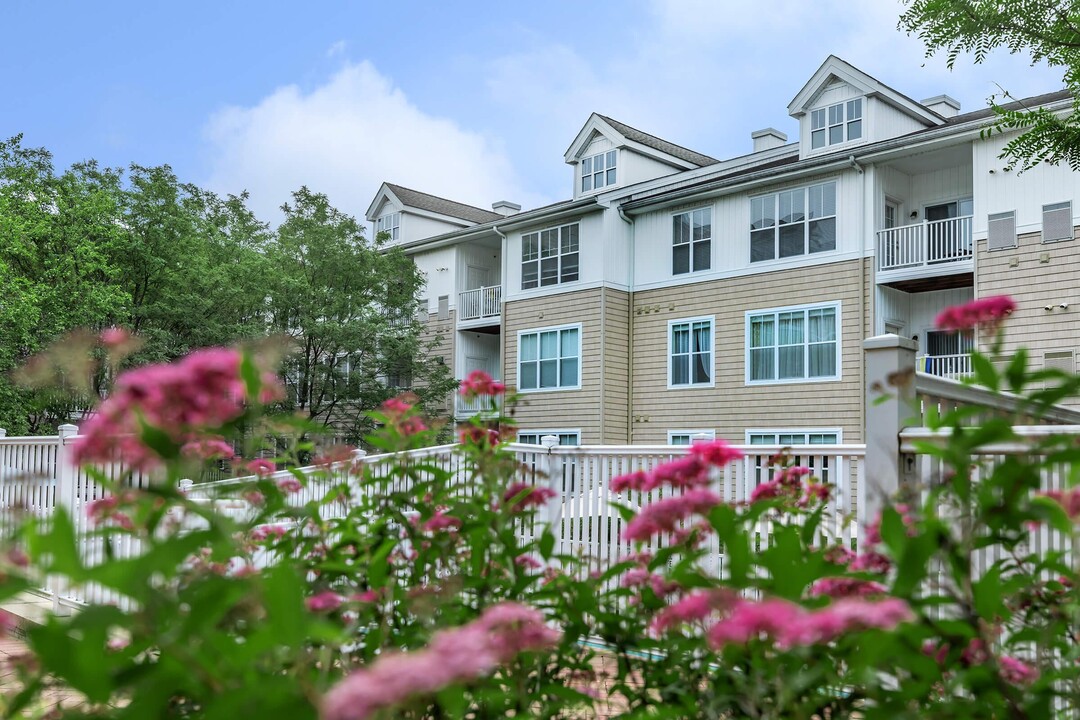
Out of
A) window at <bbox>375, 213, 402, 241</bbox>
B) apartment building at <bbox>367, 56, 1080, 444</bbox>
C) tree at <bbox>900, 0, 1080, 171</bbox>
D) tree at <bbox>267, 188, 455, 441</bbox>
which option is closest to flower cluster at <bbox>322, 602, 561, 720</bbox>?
tree at <bbox>900, 0, 1080, 171</bbox>

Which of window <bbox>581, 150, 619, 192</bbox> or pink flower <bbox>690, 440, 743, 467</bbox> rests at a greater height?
window <bbox>581, 150, 619, 192</bbox>

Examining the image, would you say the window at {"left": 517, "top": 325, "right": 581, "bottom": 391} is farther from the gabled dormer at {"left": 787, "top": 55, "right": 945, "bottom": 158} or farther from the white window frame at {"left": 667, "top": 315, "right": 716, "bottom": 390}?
the gabled dormer at {"left": 787, "top": 55, "right": 945, "bottom": 158}

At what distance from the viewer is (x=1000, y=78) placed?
28.6 ft

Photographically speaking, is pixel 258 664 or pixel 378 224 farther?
pixel 378 224

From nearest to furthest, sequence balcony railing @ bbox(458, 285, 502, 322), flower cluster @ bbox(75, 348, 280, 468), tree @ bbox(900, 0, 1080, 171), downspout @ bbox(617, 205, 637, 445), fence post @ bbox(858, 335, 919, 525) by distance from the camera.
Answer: flower cluster @ bbox(75, 348, 280, 468)
fence post @ bbox(858, 335, 919, 525)
tree @ bbox(900, 0, 1080, 171)
downspout @ bbox(617, 205, 637, 445)
balcony railing @ bbox(458, 285, 502, 322)

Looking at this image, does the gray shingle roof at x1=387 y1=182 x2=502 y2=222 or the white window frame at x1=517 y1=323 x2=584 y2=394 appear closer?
the white window frame at x1=517 y1=323 x2=584 y2=394

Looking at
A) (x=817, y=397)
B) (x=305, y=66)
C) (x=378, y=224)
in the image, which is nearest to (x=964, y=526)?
(x=817, y=397)

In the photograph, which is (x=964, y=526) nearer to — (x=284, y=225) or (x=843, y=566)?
(x=843, y=566)

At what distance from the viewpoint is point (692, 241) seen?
1998 centimetres

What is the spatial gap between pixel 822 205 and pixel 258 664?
18.3 m

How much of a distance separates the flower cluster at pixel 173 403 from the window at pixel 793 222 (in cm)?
1795

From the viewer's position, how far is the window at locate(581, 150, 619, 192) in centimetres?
2317

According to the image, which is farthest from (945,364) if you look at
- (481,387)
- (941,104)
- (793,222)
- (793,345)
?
(481,387)

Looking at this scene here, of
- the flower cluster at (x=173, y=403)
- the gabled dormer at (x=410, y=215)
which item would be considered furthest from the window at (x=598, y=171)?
the flower cluster at (x=173, y=403)
